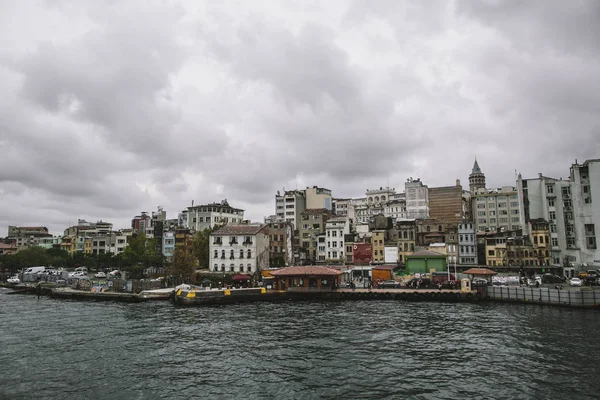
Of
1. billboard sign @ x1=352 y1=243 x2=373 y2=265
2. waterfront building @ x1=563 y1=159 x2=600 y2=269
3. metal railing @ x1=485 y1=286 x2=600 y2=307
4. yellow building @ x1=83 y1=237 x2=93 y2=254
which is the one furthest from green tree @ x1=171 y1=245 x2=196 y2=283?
waterfront building @ x1=563 y1=159 x2=600 y2=269

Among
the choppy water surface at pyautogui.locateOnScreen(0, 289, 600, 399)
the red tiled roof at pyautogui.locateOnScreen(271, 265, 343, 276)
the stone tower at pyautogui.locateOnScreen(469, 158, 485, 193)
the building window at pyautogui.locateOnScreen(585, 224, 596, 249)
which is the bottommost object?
the choppy water surface at pyautogui.locateOnScreen(0, 289, 600, 399)

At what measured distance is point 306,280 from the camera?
220 ft

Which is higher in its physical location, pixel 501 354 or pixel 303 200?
pixel 303 200

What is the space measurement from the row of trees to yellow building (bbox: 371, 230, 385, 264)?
1726 inches

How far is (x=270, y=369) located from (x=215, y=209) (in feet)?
405

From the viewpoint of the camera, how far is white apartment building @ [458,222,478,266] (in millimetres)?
96938

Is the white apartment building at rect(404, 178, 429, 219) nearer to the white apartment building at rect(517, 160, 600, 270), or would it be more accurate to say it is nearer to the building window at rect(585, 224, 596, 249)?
the white apartment building at rect(517, 160, 600, 270)

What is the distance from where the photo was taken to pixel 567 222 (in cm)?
8862

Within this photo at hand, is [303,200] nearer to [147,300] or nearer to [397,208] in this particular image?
[397,208]

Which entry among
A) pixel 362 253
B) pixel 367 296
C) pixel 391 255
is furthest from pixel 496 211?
pixel 367 296

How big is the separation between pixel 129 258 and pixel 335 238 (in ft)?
187

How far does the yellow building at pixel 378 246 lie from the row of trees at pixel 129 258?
4383cm

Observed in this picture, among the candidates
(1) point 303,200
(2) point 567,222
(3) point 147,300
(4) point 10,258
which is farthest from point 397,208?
(4) point 10,258

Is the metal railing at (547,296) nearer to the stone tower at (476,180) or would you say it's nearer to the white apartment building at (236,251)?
the white apartment building at (236,251)
